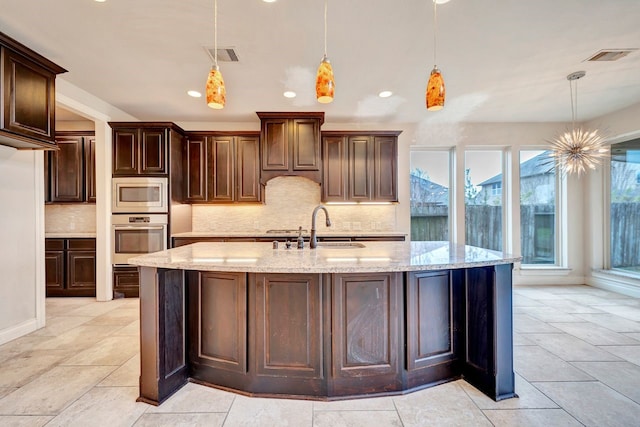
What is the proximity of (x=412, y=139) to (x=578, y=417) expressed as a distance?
4.20 meters

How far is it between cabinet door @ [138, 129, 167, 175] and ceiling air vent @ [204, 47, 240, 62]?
1.89 m

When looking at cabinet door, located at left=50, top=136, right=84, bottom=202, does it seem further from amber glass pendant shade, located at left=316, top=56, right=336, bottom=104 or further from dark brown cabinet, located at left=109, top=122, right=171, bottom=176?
amber glass pendant shade, located at left=316, top=56, right=336, bottom=104

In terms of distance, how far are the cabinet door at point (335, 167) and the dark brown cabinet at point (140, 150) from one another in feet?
7.65

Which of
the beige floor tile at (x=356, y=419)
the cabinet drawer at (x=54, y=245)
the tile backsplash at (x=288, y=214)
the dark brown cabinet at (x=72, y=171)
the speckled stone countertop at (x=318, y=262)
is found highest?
the dark brown cabinet at (x=72, y=171)

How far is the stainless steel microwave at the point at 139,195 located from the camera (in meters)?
4.38

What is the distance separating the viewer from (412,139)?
5258 millimetres

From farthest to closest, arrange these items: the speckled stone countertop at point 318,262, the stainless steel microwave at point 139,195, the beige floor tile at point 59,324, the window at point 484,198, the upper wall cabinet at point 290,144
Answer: the window at point 484,198 → the upper wall cabinet at point 290,144 → the stainless steel microwave at point 139,195 → the beige floor tile at point 59,324 → the speckled stone countertop at point 318,262

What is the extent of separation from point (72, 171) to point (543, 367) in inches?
247

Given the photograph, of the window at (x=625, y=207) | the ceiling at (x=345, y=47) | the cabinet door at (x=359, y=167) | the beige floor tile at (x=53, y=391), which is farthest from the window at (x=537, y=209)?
the beige floor tile at (x=53, y=391)

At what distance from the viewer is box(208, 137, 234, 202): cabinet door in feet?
15.9

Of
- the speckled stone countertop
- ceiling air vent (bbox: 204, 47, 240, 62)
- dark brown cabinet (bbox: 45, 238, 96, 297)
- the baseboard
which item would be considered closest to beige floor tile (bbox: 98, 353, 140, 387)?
the speckled stone countertop

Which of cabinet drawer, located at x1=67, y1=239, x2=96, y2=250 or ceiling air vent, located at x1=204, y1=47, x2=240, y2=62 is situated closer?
ceiling air vent, located at x1=204, y1=47, x2=240, y2=62

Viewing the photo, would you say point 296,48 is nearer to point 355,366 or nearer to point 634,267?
point 355,366

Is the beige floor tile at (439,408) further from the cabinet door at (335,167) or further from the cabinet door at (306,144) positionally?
the cabinet door at (306,144)
